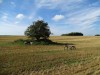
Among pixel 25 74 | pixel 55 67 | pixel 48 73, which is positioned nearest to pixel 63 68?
pixel 55 67

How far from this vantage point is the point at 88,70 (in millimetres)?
15203

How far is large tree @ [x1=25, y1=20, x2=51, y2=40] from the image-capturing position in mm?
47688

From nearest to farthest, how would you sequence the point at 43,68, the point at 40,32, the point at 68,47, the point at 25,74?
the point at 25,74
the point at 43,68
the point at 68,47
the point at 40,32

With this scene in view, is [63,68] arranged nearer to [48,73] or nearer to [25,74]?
[48,73]

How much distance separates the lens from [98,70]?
1508 cm

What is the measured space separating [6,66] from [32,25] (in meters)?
32.1

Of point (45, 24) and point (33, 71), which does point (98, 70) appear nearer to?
point (33, 71)

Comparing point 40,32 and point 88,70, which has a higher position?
point 40,32

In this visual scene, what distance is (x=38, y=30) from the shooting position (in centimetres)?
4769

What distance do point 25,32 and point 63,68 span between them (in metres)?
33.8

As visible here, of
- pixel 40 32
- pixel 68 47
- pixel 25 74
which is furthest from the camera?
pixel 40 32

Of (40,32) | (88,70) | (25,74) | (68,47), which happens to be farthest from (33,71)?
(40,32)

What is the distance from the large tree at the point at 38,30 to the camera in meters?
47.7

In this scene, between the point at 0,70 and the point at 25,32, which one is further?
the point at 25,32
